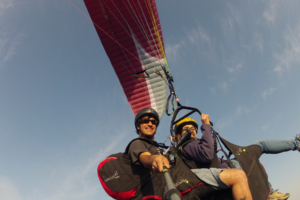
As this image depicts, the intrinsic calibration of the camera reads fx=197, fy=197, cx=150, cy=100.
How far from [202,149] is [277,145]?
1.41 meters

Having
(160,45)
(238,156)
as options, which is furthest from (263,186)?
(160,45)

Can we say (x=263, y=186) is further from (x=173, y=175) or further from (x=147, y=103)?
(x=147, y=103)

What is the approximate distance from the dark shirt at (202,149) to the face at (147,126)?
812mm

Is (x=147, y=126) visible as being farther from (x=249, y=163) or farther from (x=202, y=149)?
(x=249, y=163)

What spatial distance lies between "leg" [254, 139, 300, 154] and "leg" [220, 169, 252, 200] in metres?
0.97

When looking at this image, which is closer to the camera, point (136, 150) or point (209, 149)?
point (136, 150)

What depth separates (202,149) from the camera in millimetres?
2219

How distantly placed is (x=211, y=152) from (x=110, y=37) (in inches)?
302

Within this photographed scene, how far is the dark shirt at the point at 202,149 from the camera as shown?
7.25ft

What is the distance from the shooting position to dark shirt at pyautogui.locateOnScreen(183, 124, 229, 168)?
2210 mm

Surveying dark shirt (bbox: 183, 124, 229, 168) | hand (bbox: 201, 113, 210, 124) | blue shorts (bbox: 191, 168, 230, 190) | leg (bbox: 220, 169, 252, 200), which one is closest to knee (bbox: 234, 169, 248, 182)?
leg (bbox: 220, 169, 252, 200)

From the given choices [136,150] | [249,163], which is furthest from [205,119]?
[136,150]

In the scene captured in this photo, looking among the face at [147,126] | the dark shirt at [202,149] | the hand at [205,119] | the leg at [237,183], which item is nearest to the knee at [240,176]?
the leg at [237,183]

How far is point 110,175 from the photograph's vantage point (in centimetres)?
223
